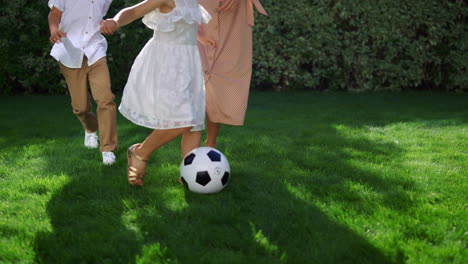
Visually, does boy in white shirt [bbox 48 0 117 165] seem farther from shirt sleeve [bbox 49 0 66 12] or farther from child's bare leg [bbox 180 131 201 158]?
child's bare leg [bbox 180 131 201 158]

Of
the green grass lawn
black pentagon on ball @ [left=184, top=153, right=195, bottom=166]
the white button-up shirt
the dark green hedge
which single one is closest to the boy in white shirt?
the white button-up shirt

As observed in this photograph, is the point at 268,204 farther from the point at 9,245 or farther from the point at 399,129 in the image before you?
the point at 399,129

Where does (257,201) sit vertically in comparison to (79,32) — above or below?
below

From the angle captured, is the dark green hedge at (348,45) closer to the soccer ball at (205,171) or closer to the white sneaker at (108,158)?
the white sneaker at (108,158)

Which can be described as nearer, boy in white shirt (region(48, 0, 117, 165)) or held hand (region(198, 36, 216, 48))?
held hand (region(198, 36, 216, 48))

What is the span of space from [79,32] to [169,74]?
1431mm

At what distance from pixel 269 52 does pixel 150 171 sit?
16.2ft

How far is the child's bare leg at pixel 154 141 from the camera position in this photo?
3.51m

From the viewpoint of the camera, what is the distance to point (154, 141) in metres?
3.55

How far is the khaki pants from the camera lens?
4.28 meters

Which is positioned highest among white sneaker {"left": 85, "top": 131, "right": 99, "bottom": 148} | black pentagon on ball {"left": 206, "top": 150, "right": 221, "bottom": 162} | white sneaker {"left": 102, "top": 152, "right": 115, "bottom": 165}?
black pentagon on ball {"left": 206, "top": 150, "right": 221, "bottom": 162}

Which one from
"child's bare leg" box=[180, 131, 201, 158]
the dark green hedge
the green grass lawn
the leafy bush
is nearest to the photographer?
the green grass lawn

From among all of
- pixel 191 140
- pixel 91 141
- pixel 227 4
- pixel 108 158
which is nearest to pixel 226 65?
pixel 227 4

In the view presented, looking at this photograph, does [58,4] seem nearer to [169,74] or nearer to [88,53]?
[88,53]
